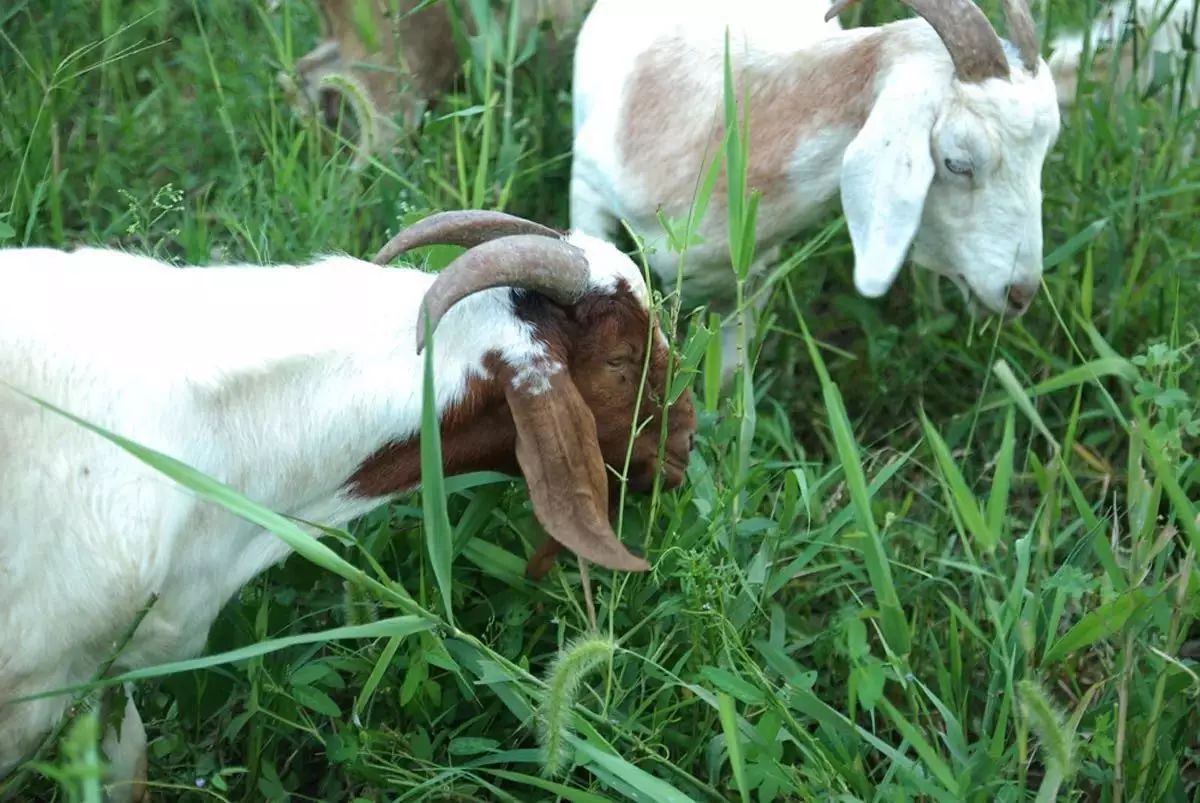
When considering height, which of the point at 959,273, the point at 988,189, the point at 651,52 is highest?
the point at 651,52

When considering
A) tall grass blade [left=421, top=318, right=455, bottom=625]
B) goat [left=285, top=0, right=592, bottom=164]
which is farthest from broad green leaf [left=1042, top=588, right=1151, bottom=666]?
goat [left=285, top=0, right=592, bottom=164]

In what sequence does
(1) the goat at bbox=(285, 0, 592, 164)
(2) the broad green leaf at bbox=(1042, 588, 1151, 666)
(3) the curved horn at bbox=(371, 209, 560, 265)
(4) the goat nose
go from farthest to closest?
(1) the goat at bbox=(285, 0, 592, 164) → (4) the goat nose → (3) the curved horn at bbox=(371, 209, 560, 265) → (2) the broad green leaf at bbox=(1042, 588, 1151, 666)

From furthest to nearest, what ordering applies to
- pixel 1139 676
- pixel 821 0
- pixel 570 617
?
pixel 821 0 → pixel 570 617 → pixel 1139 676

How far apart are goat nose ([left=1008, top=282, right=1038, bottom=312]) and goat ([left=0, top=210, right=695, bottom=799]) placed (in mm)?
1166

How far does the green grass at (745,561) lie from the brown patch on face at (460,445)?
113mm

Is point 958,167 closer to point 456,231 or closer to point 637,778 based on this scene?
point 456,231

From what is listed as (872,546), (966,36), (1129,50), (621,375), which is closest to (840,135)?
(966,36)

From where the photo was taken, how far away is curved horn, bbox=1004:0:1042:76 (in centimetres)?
324

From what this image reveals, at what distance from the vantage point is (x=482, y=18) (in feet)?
11.1

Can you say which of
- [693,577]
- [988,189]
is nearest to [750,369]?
[693,577]

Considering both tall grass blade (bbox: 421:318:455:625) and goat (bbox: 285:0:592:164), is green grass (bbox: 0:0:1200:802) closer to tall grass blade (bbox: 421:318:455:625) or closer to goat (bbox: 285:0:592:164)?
tall grass blade (bbox: 421:318:455:625)

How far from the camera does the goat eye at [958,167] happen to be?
322 cm

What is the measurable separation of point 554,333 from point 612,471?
29 centimetres

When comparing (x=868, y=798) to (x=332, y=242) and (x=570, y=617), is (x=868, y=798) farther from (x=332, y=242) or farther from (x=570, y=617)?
(x=332, y=242)
